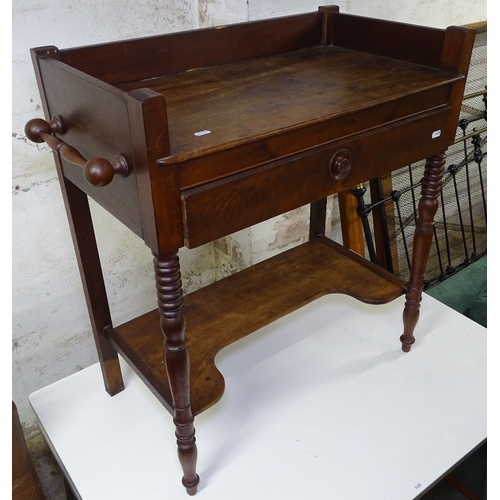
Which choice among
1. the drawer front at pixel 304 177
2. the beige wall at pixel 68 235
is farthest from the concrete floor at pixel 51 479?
the drawer front at pixel 304 177

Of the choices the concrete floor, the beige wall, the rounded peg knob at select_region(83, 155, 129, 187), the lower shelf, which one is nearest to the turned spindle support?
the rounded peg knob at select_region(83, 155, 129, 187)

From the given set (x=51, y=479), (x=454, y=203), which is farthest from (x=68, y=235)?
(x=454, y=203)

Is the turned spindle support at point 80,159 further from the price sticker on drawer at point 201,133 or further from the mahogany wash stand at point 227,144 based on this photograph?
the price sticker on drawer at point 201,133

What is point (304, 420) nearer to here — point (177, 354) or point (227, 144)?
point (177, 354)

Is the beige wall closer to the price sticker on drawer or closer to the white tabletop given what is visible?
the white tabletop

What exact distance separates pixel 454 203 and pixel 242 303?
1.25 m

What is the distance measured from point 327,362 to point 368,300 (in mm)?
190

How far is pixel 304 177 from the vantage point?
97cm

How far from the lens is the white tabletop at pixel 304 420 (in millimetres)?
1136

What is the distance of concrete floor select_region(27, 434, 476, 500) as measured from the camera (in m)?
1.59

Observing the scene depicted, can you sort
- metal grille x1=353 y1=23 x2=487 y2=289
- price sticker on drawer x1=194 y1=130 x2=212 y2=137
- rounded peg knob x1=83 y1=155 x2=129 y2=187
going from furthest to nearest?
metal grille x1=353 y1=23 x2=487 y2=289 → price sticker on drawer x1=194 y1=130 x2=212 y2=137 → rounded peg knob x1=83 y1=155 x2=129 y2=187

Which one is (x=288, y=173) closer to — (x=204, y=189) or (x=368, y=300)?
(x=204, y=189)

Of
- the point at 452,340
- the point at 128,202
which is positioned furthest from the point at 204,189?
the point at 452,340

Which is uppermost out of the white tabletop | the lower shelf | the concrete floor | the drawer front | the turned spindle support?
the turned spindle support
